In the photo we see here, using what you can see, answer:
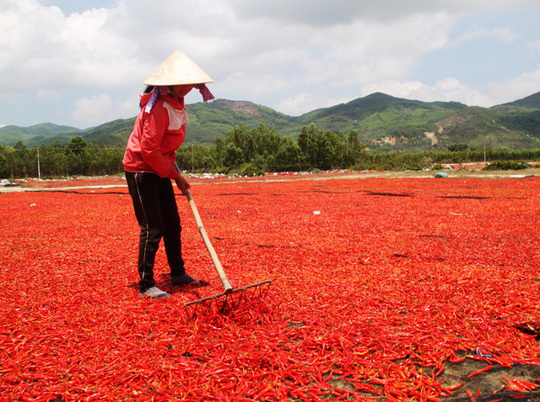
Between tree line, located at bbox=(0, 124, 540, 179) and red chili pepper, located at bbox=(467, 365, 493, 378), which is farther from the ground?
tree line, located at bbox=(0, 124, 540, 179)

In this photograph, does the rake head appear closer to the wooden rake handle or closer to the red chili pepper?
the wooden rake handle

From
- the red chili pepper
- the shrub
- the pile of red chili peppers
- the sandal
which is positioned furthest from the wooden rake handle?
the shrub

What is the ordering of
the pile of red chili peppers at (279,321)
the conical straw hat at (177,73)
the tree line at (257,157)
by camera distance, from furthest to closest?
the tree line at (257,157) < the conical straw hat at (177,73) < the pile of red chili peppers at (279,321)

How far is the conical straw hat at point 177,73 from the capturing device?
11.5 feet

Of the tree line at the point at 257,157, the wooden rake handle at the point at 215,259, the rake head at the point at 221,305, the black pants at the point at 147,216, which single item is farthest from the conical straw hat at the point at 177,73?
the tree line at the point at 257,157

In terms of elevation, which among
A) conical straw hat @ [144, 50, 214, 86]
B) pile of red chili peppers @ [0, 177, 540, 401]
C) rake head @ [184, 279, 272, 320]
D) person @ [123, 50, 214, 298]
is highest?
conical straw hat @ [144, 50, 214, 86]

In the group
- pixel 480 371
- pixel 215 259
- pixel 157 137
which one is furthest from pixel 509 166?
pixel 157 137

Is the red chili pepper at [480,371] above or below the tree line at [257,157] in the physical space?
below

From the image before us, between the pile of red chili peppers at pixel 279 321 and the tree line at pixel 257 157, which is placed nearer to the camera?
the pile of red chili peppers at pixel 279 321

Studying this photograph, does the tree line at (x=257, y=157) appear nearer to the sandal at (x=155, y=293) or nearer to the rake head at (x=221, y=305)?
the sandal at (x=155, y=293)

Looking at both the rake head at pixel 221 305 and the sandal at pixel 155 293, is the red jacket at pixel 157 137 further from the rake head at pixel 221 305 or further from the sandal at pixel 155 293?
the rake head at pixel 221 305

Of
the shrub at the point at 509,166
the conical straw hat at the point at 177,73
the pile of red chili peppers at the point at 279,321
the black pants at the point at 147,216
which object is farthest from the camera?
the shrub at the point at 509,166

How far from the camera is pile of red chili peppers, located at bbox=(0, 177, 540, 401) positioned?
2381mm

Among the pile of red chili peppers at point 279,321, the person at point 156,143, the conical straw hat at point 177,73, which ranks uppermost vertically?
the conical straw hat at point 177,73
